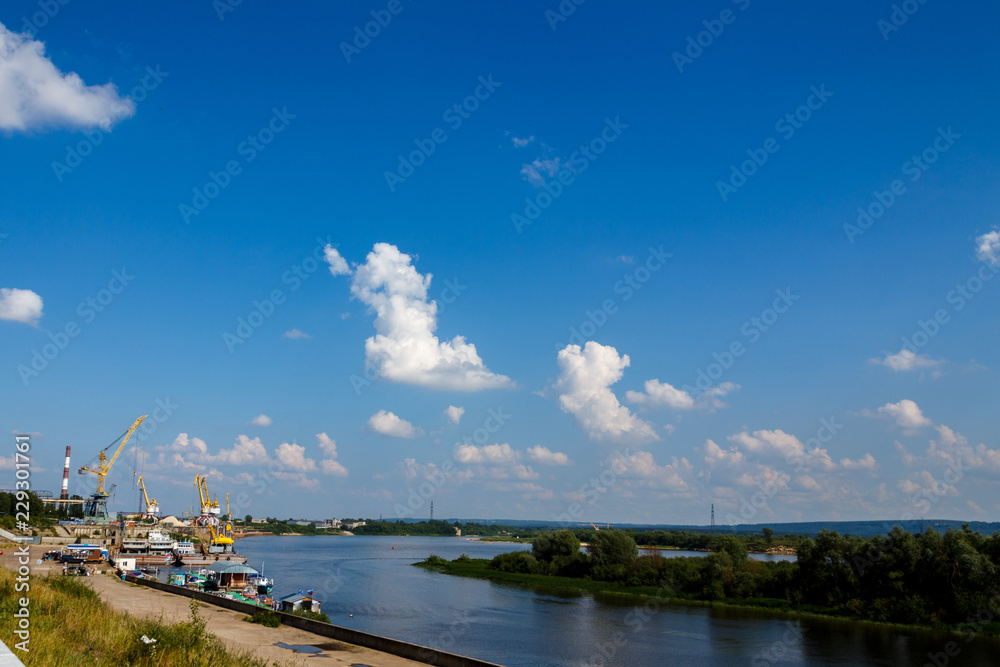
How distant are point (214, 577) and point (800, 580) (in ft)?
157

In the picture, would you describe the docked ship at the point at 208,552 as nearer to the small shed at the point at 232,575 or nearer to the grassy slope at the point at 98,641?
the small shed at the point at 232,575

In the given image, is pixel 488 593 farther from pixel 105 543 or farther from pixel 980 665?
Result: pixel 105 543

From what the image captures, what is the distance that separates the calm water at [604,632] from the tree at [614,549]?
37.5ft

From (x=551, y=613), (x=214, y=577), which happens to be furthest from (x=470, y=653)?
(x=214, y=577)

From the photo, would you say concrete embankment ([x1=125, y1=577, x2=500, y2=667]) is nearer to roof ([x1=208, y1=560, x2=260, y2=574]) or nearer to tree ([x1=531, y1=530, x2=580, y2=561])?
roof ([x1=208, y1=560, x2=260, y2=574])

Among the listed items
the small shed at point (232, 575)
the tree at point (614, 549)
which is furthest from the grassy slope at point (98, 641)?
the tree at point (614, 549)

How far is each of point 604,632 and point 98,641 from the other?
32.7 m

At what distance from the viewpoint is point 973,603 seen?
42.8 metres

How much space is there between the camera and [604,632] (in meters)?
39.8

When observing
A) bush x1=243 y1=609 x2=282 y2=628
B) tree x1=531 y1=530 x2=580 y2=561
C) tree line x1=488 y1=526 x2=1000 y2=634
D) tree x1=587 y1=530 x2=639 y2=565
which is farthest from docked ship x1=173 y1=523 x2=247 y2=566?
tree line x1=488 y1=526 x2=1000 y2=634

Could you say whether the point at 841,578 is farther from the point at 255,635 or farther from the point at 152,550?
the point at 152,550

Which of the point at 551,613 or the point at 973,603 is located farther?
the point at 551,613

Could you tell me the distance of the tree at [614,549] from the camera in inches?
2825

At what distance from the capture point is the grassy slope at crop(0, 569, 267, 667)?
442 inches
